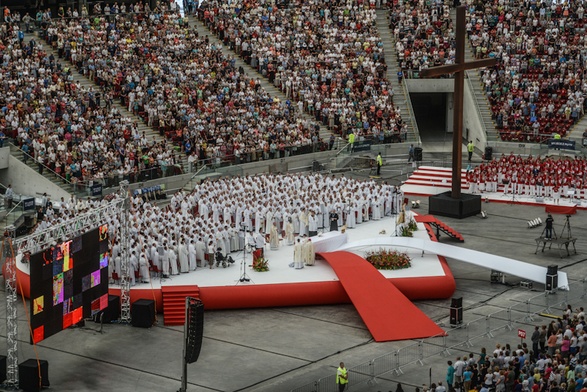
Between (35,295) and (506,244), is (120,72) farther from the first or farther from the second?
(35,295)

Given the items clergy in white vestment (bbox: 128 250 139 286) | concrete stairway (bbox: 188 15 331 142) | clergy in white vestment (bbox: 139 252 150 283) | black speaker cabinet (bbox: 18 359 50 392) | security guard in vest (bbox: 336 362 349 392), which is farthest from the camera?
concrete stairway (bbox: 188 15 331 142)

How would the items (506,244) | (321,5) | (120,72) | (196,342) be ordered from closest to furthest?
1. (196,342)
2. (506,244)
3. (120,72)
4. (321,5)

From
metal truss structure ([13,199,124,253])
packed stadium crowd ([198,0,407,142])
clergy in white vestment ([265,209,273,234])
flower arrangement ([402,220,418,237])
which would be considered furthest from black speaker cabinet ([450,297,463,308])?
packed stadium crowd ([198,0,407,142])

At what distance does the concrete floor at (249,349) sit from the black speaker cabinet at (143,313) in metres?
0.29

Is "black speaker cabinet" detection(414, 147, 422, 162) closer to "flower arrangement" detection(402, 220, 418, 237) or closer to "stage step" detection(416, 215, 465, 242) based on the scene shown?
"stage step" detection(416, 215, 465, 242)

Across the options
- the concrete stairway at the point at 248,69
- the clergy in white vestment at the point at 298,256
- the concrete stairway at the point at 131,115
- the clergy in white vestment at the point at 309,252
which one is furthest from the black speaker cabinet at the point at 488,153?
the clergy in white vestment at the point at 298,256

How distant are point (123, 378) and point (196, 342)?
115 inches

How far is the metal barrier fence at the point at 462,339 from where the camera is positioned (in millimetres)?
33188

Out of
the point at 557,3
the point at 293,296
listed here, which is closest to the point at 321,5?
the point at 557,3

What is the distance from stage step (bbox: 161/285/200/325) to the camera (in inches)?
1508

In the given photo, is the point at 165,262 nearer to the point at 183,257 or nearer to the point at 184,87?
the point at 183,257

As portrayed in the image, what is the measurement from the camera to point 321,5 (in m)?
75.6

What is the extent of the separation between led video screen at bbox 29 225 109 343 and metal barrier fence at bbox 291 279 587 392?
734 cm

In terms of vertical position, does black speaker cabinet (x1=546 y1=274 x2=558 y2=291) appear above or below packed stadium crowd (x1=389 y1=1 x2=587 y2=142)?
below
